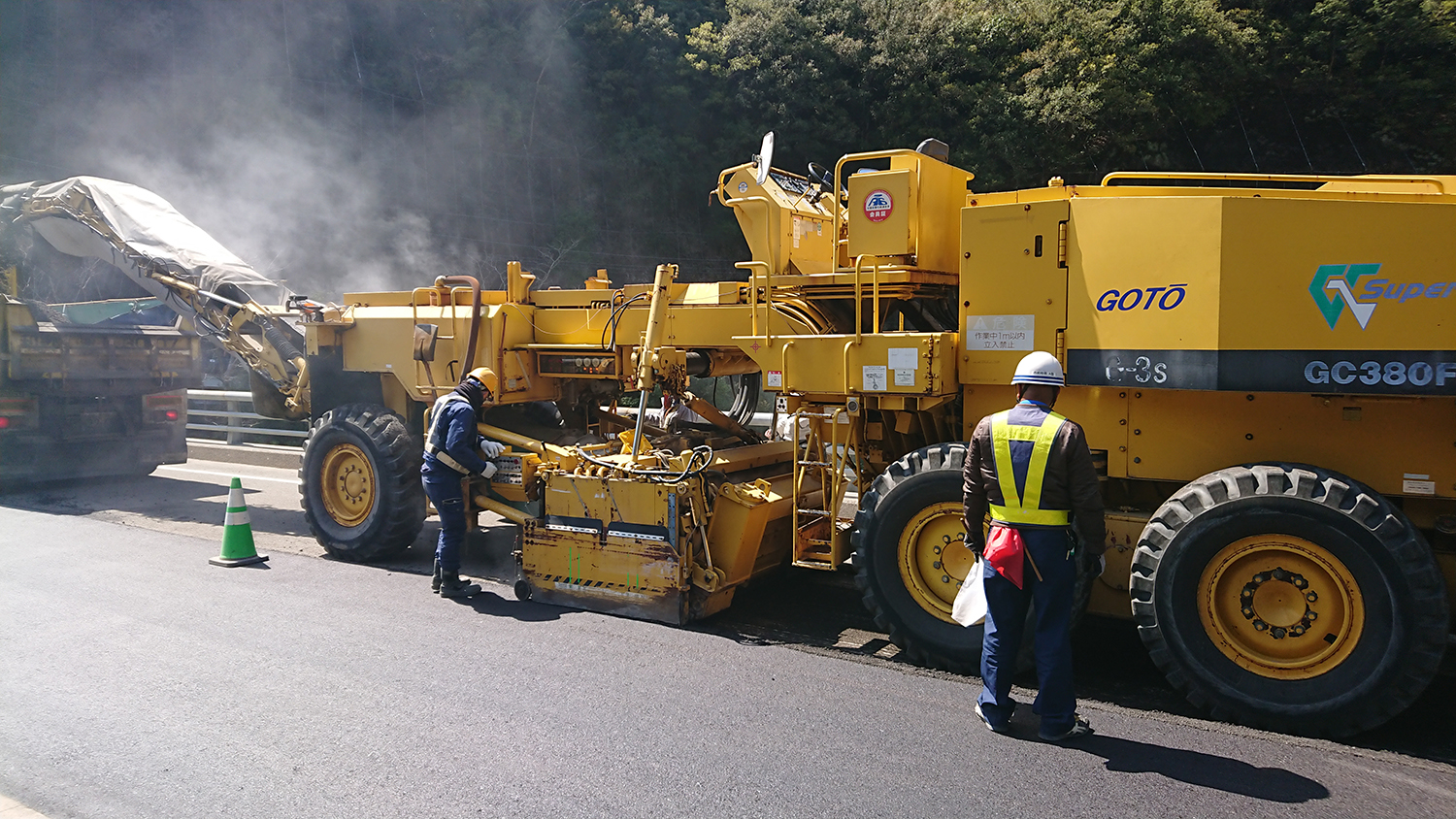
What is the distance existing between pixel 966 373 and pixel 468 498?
13.9 feet

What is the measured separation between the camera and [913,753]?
4.30 m

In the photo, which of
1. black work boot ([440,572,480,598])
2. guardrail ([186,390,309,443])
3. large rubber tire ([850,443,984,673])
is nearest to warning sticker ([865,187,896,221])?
large rubber tire ([850,443,984,673])

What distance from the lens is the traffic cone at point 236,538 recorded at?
25.7 ft

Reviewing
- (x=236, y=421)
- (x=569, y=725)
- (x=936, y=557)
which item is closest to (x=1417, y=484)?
(x=936, y=557)

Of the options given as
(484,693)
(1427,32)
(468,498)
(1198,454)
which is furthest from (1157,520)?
(1427,32)

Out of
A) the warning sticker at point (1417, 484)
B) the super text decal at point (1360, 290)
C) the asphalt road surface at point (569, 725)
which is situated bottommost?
the asphalt road surface at point (569, 725)

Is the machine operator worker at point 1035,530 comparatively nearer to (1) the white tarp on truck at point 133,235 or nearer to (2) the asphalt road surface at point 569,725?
(2) the asphalt road surface at point 569,725

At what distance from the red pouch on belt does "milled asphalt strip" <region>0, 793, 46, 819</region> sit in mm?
4055

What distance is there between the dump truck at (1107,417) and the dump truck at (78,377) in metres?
6.45

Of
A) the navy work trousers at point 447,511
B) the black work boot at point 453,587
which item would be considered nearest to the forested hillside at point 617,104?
the navy work trousers at point 447,511

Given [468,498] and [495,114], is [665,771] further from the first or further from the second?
[495,114]

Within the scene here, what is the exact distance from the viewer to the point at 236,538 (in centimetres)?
786

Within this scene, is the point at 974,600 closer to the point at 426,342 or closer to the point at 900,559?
the point at 900,559

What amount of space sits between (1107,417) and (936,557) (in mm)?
1223
